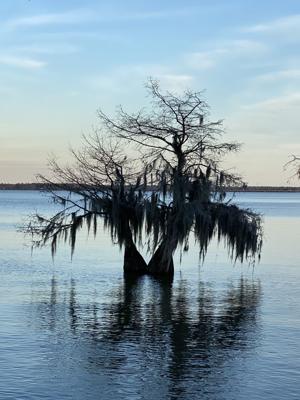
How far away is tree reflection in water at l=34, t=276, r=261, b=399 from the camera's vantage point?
570 inches

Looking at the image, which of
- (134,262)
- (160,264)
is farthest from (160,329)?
(134,262)

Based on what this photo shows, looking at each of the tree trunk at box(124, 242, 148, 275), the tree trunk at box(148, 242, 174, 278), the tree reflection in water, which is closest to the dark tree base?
the tree trunk at box(148, 242, 174, 278)

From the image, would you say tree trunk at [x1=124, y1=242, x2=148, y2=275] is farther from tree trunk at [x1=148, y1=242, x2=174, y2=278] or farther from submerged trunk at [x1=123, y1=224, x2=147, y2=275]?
tree trunk at [x1=148, y1=242, x2=174, y2=278]

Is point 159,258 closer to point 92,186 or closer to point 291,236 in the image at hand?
point 92,186

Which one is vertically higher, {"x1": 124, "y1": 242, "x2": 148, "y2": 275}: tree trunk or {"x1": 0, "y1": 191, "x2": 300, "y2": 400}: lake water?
{"x1": 124, "y1": 242, "x2": 148, "y2": 275}: tree trunk

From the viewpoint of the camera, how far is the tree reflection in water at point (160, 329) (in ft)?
47.5

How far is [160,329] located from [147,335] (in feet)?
2.97

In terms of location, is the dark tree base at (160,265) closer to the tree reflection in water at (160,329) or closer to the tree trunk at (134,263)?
the tree trunk at (134,263)

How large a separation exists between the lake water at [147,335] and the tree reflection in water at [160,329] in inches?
1.1

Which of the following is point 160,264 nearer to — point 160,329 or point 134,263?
point 134,263

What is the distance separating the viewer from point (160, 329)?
19062 millimetres

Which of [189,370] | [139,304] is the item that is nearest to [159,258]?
[139,304]

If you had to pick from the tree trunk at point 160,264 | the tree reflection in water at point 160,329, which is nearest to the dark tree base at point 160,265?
the tree trunk at point 160,264

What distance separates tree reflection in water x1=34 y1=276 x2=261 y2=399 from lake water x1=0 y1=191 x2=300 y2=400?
0.09ft
